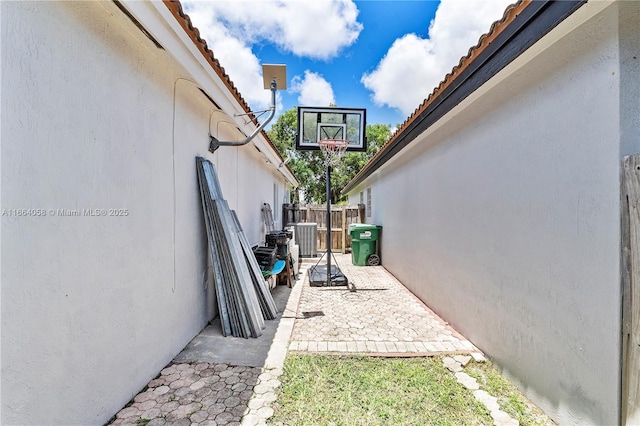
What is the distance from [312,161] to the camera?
26.4m

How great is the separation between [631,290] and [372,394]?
2.23 m

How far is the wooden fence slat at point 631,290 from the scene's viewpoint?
1.82 metres

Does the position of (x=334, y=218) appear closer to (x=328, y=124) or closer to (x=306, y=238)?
(x=306, y=238)

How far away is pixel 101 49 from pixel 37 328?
220 centimetres

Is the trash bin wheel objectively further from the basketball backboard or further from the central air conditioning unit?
the basketball backboard

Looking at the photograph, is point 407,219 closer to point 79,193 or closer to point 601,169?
point 601,169

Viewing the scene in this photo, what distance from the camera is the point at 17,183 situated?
1707 millimetres

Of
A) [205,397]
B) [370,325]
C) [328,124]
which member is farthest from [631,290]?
[328,124]

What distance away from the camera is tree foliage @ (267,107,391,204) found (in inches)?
985

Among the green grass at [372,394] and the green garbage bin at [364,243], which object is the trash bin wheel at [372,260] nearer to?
the green garbage bin at [364,243]

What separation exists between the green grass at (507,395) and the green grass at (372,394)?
0.25 m

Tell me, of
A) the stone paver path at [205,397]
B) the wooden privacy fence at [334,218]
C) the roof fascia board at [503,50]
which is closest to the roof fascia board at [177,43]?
the roof fascia board at [503,50]

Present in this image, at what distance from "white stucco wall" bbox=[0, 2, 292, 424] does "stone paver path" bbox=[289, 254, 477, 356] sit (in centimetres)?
198

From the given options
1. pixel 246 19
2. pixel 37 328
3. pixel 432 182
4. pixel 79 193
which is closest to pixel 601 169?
pixel 432 182
